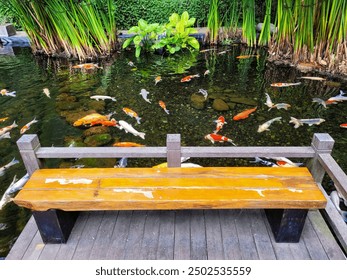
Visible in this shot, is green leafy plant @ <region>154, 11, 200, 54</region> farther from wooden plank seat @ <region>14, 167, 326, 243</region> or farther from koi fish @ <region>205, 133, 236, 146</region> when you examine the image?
wooden plank seat @ <region>14, 167, 326, 243</region>

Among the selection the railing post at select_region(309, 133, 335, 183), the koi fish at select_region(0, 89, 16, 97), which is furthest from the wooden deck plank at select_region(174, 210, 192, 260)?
the koi fish at select_region(0, 89, 16, 97)

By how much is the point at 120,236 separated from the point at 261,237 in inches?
39.6

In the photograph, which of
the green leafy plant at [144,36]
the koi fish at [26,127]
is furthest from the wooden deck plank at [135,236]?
the green leafy plant at [144,36]

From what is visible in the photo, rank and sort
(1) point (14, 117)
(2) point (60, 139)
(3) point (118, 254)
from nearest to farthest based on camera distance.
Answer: (3) point (118, 254), (2) point (60, 139), (1) point (14, 117)

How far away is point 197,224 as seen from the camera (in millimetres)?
2184

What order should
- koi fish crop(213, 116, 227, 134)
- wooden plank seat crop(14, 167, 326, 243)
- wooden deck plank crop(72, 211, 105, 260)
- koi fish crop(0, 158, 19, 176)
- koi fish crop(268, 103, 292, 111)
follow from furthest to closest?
koi fish crop(268, 103, 292, 111) < koi fish crop(213, 116, 227, 134) < koi fish crop(0, 158, 19, 176) < wooden deck plank crop(72, 211, 105, 260) < wooden plank seat crop(14, 167, 326, 243)

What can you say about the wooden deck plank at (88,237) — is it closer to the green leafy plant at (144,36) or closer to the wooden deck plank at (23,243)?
the wooden deck plank at (23,243)

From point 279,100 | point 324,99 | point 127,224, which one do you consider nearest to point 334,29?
point 324,99

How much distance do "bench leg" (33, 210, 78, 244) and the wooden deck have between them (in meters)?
0.05

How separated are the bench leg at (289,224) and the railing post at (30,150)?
5.85 ft

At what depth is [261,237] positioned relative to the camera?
207 cm

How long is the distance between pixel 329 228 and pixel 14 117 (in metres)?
4.34

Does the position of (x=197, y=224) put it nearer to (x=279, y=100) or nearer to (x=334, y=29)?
(x=279, y=100)

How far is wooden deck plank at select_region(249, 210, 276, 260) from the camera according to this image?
1949 mm
